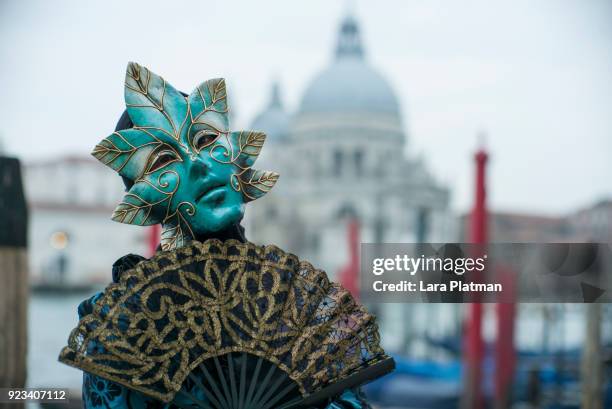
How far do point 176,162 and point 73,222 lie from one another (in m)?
42.8

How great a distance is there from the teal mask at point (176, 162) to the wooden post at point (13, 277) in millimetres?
1914

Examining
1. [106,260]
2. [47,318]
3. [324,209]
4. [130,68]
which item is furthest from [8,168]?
[106,260]

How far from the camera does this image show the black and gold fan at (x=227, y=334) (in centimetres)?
156

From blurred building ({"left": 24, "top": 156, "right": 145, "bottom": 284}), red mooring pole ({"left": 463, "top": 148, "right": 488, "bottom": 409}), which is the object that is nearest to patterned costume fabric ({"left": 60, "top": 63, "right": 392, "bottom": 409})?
red mooring pole ({"left": 463, "top": 148, "right": 488, "bottom": 409})

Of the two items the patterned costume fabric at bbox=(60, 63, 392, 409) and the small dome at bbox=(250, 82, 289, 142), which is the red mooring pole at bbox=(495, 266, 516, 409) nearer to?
the patterned costume fabric at bbox=(60, 63, 392, 409)

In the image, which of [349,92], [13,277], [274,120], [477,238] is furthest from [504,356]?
[274,120]

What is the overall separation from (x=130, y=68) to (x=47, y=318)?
30.3m

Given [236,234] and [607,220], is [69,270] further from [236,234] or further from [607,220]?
[236,234]

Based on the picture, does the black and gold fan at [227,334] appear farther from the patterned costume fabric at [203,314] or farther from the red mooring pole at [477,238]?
the red mooring pole at [477,238]

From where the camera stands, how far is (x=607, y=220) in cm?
2205

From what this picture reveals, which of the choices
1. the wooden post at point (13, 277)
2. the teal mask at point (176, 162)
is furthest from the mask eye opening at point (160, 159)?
the wooden post at point (13, 277)

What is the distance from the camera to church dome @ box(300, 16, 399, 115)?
4069 cm

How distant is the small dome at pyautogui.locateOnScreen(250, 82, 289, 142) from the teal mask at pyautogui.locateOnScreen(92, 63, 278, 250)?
42.4 metres

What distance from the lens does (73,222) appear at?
43250 mm
